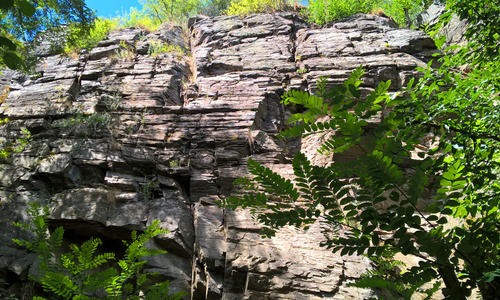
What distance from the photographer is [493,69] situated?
349 centimetres

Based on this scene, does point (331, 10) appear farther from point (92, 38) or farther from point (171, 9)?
point (92, 38)

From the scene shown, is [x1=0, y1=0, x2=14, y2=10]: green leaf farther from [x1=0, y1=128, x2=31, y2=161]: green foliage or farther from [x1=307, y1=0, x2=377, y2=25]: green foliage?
[x1=307, y1=0, x2=377, y2=25]: green foliage

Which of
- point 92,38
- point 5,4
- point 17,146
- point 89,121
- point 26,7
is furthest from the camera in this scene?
point 92,38

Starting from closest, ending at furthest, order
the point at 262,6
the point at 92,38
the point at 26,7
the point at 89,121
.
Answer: the point at 26,7, the point at 89,121, the point at 92,38, the point at 262,6

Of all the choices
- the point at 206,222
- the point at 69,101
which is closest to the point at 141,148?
the point at 206,222

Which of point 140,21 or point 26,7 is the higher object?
point 140,21

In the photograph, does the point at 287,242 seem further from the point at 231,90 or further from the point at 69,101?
the point at 69,101

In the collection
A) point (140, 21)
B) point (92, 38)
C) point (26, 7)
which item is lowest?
point (26, 7)

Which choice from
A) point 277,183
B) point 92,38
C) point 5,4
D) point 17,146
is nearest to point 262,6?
point 92,38

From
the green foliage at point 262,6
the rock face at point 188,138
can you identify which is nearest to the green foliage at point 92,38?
the rock face at point 188,138

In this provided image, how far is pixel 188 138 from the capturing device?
7.05 meters

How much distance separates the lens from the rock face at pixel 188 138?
4.83m

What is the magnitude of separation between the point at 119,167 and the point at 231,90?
3.29 meters

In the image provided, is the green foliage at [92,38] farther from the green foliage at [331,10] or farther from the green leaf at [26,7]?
the green leaf at [26,7]
